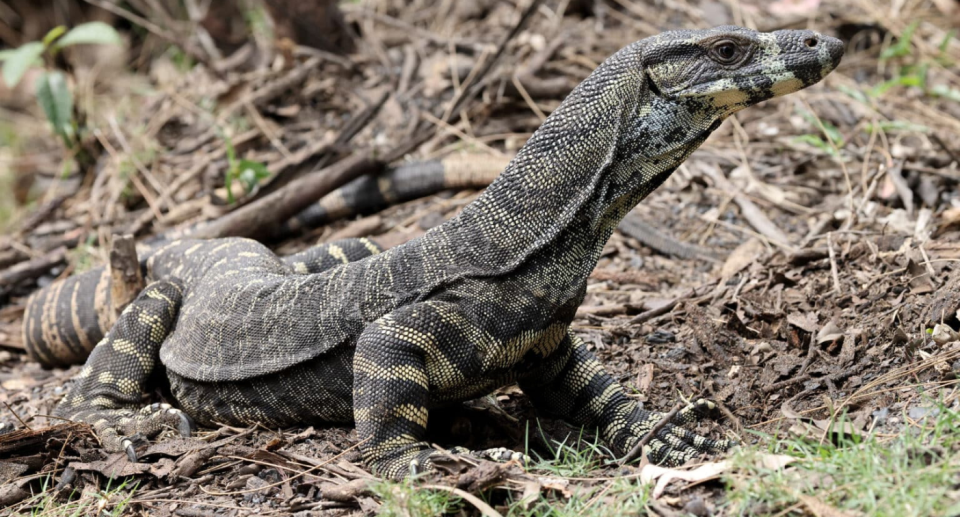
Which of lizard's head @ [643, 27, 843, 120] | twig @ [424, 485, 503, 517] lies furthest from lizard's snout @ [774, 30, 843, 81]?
twig @ [424, 485, 503, 517]

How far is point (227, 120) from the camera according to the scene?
35.1 feet

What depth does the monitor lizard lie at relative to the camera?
14.9 ft

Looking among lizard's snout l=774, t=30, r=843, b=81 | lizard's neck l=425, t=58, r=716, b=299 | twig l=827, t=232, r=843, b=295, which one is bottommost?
twig l=827, t=232, r=843, b=295

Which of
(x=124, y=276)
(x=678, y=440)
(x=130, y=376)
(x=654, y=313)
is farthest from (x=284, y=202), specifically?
(x=678, y=440)

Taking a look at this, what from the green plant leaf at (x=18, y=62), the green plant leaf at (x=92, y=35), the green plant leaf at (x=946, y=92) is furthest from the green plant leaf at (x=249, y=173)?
the green plant leaf at (x=946, y=92)

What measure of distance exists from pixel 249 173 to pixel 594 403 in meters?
4.87

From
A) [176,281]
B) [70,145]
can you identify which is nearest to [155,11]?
[70,145]

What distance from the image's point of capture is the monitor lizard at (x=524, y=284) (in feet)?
14.9

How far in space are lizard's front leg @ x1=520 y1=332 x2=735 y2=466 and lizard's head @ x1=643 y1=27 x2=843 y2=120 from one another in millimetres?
1606

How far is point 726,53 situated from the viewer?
4578 millimetres

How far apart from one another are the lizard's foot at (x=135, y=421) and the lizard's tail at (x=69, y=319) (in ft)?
4.57

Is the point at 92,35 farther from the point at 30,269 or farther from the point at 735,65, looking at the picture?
the point at 735,65

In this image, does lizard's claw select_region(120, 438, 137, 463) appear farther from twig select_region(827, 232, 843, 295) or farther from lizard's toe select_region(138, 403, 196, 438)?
twig select_region(827, 232, 843, 295)

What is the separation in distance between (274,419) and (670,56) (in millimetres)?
3136
